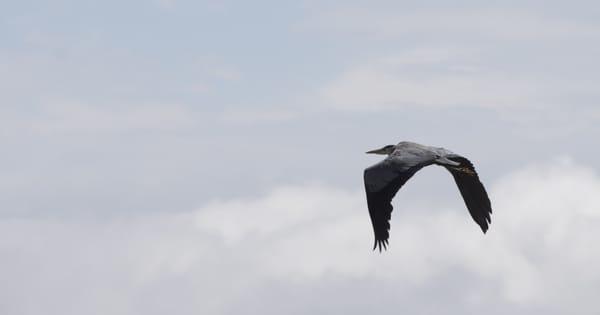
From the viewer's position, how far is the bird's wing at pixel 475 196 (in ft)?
165

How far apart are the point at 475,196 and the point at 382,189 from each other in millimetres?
7236

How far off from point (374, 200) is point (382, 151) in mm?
7118

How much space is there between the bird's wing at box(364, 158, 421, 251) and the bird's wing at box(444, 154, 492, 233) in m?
5.29

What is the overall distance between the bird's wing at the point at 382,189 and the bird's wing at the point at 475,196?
5291 mm

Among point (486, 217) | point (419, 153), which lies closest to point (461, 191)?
point (486, 217)

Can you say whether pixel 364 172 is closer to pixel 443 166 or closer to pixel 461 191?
pixel 443 166

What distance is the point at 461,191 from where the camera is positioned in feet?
168

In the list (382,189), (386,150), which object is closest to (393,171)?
(382,189)

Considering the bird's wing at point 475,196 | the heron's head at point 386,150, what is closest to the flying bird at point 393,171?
the bird's wing at point 475,196

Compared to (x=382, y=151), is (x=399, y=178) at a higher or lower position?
lower

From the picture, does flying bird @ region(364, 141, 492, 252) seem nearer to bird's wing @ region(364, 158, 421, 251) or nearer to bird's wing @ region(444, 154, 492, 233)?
bird's wing @ region(364, 158, 421, 251)

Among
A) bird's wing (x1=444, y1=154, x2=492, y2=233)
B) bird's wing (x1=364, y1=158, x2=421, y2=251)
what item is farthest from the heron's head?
bird's wing (x1=364, y1=158, x2=421, y2=251)

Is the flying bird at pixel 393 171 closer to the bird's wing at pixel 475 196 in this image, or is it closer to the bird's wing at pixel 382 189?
the bird's wing at pixel 382 189

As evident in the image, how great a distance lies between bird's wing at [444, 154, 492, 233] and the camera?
50.3 metres
